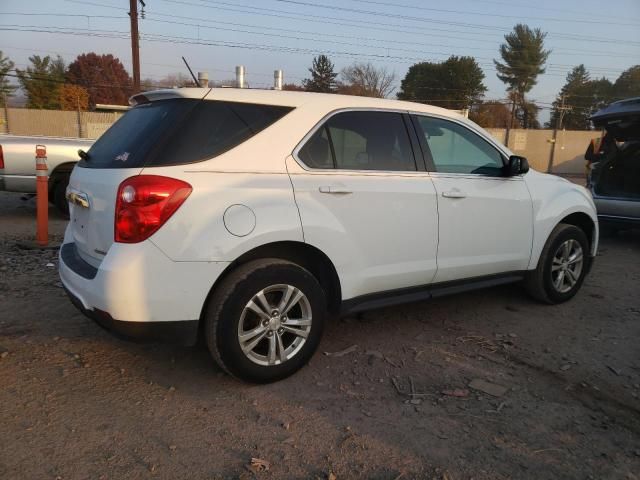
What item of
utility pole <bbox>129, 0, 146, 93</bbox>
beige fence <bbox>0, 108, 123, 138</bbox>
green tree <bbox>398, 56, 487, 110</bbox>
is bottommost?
beige fence <bbox>0, 108, 123, 138</bbox>

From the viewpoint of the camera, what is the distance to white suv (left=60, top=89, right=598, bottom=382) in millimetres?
2668

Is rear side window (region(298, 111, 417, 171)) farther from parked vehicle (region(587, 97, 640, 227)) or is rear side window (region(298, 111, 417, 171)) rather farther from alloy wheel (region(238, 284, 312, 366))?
parked vehicle (region(587, 97, 640, 227))

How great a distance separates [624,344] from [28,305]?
4.77 metres

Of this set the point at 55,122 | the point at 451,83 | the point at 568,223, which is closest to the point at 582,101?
the point at 451,83

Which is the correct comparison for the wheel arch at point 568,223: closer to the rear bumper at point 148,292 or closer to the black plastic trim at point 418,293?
the black plastic trim at point 418,293

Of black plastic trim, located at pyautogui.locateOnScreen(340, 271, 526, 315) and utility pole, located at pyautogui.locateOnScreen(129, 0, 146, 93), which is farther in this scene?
utility pole, located at pyautogui.locateOnScreen(129, 0, 146, 93)

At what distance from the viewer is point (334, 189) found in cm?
314

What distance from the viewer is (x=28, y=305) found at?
4266 millimetres

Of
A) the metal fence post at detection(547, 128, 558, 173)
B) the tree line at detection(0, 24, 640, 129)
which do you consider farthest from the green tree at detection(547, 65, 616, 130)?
the metal fence post at detection(547, 128, 558, 173)

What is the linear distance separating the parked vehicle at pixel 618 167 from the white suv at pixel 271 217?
404cm

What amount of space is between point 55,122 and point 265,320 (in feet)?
111

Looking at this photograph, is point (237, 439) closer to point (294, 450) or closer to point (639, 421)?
point (294, 450)

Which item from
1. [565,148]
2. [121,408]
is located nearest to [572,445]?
[121,408]

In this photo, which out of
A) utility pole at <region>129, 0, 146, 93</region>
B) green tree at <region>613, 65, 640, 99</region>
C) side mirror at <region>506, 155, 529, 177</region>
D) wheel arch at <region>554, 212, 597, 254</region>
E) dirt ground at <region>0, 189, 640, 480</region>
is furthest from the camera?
green tree at <region>613, 65, 640, 99</region>
